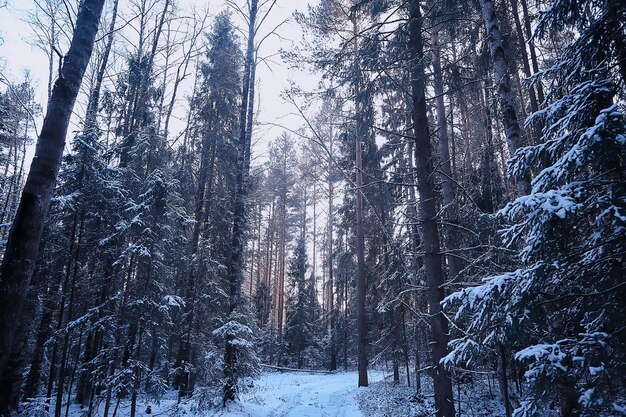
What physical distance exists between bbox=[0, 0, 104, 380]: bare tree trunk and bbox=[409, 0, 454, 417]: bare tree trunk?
17.2 feet

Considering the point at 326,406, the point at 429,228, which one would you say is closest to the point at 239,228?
the point at 326,406

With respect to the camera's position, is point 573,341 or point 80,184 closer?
point 573,341

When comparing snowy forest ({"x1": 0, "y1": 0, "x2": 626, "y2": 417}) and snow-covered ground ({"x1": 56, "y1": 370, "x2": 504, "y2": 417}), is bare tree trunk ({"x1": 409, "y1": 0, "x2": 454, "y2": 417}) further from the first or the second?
snow-covered ground ({"x1": 56, "y1": 370, "x2": 504, "y2": 417})

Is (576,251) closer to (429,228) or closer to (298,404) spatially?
(429,228)

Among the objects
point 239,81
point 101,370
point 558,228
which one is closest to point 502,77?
point 558,228

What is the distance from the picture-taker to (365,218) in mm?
19109

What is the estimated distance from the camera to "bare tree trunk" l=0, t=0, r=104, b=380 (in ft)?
9.34

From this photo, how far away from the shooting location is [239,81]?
17625mm

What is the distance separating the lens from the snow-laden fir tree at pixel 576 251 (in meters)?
2.92

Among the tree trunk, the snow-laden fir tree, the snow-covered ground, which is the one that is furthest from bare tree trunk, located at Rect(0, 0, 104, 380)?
the snow-covered ground

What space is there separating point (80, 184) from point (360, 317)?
43.6 feet

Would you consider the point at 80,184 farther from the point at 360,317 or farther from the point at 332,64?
the point at 360,317

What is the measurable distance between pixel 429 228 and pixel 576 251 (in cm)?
285

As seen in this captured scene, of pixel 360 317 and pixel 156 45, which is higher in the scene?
pixel 156 45
